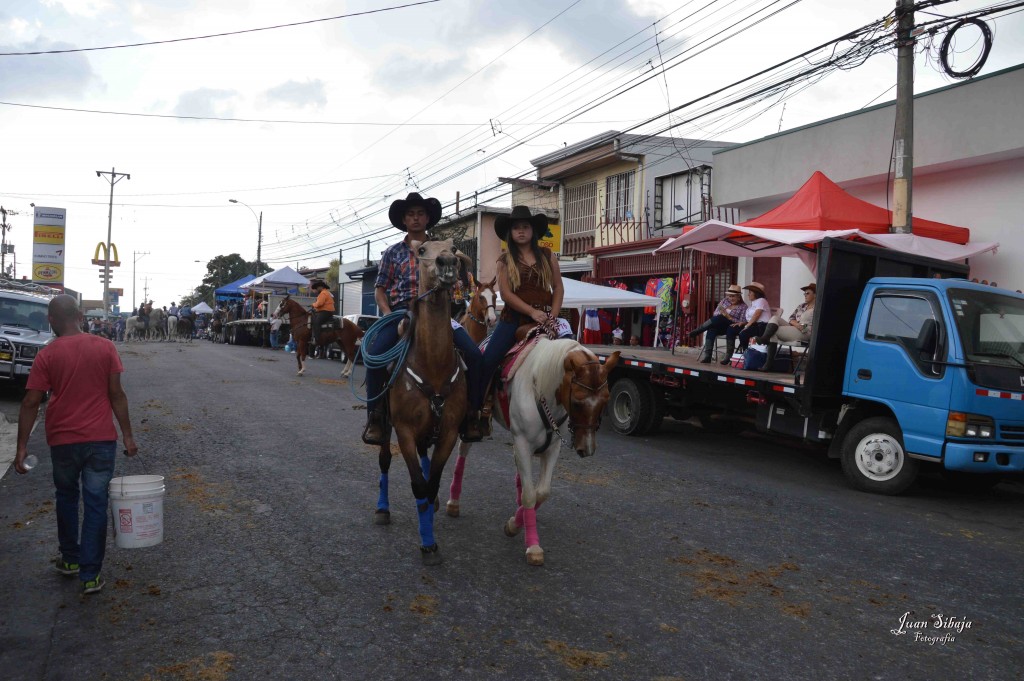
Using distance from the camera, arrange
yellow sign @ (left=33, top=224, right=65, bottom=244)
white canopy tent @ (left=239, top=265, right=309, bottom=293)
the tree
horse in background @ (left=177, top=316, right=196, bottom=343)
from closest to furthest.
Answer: white canopy tent @ (left=239, top=265, right=309, bottom=293) → horse in background @ (left=177, top=316, right=196, bottom=343) → yellow sign @ (left=33, top=224, right=65, bottom=244) → the tree

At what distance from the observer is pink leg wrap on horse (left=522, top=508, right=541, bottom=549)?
5039mm

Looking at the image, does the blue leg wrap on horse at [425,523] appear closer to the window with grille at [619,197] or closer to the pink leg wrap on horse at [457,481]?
the pink leg wrap on horse at [457,481]

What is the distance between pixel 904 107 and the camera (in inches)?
454

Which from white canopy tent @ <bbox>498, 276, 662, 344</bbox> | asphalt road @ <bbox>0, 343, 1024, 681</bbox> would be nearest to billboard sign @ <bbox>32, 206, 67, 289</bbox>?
white canopy tent @ <bbox>498, 276, 662, 344</bbox>

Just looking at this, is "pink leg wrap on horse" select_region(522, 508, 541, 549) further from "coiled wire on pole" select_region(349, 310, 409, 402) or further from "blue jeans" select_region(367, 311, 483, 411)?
"coiled wire on pole" select_region(349, 310, 409, 402)

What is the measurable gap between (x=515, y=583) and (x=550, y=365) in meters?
1.47

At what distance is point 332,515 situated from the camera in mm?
6012

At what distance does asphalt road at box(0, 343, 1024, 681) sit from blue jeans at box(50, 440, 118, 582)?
0.85 feet

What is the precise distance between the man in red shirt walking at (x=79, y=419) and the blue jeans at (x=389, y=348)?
65.8 inches

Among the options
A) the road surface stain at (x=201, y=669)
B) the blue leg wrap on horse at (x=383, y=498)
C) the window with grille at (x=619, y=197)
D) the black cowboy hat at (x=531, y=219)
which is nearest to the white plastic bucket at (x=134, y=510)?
the road surface stain at (x=201, y=669)

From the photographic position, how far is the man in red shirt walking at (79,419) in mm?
4215

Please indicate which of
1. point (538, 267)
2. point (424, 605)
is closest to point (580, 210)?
point (538, 267)

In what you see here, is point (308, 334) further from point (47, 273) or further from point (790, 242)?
point (47, 273)

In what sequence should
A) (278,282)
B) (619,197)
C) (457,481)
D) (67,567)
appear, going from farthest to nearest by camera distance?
(278,282)
(619,197)
(457,481)
(67,567)
